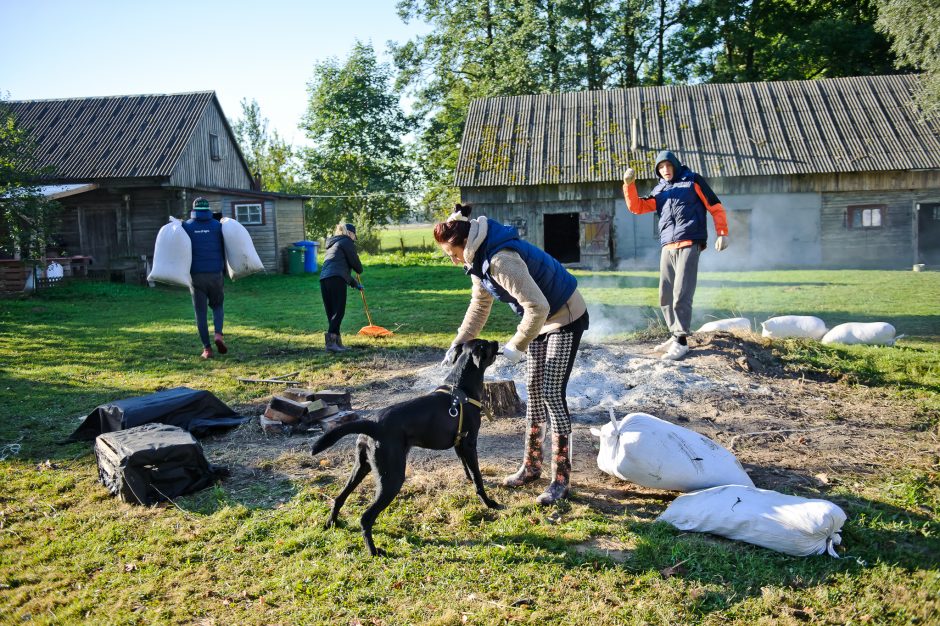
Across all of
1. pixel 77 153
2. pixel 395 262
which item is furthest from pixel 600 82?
pixel 77 153

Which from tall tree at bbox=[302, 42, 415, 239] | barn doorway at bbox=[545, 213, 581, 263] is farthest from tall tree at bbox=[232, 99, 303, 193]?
barn doorway at bbox=[545, 213, 581, 263]

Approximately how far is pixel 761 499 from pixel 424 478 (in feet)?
7.08

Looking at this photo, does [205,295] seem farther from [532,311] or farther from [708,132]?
[708,132]

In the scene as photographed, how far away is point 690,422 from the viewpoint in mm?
5816

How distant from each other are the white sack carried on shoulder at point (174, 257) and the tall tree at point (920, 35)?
21.0 m

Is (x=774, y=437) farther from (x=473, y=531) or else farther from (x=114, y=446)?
(x=114, y=446)

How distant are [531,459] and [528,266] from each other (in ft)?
4.36

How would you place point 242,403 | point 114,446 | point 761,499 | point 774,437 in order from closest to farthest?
point 761,499, point 114,446, point 774,437, point 242,403

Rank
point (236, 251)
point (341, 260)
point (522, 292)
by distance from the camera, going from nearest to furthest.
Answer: point (522, 292) → point (236, 251) → point (341, 260)

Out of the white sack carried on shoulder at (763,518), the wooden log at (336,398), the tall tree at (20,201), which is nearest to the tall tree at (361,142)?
the tall tree at (20,201)

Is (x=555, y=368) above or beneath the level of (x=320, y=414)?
above

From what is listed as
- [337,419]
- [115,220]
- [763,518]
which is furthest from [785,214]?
[115,220]

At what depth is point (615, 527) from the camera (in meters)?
3.90

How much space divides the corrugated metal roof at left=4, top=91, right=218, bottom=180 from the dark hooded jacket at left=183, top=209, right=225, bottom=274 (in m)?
13.0
